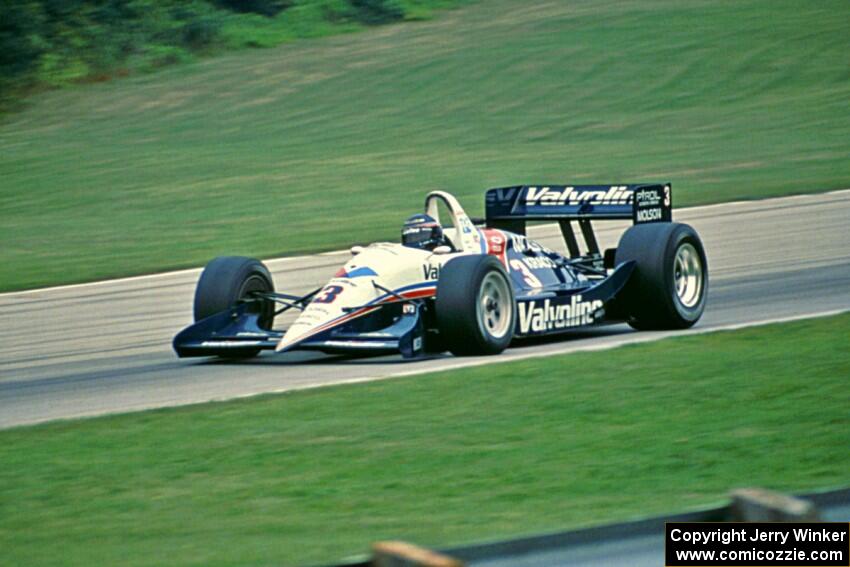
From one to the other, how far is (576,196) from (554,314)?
1699 millimetres

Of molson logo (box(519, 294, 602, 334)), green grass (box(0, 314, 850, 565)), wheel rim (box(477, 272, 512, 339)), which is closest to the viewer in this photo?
green grass (box(0, 314, 850, 565))

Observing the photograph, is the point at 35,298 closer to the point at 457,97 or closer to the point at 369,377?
the point at 369,377

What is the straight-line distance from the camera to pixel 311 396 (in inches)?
396

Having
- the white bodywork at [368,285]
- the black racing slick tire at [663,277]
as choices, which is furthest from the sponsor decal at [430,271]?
the black racing slick tire at [663,277]

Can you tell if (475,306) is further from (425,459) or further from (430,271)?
(425,459)

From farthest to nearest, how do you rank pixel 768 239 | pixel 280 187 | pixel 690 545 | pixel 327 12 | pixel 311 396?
1. pixel 327 12
2. pixel 280 187
3. pixel 768 239
4. pixel 311 396
5. pixel 690 545

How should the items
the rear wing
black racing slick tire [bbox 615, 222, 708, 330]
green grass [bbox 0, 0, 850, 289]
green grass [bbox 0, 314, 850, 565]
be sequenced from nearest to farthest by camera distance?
green grass [bbox 0, 314, 850, 565] < black racing slick tire [bbox 615, 222, 708, 330] < the rear wing < green grass [bbox 0, 0, 850, 289]

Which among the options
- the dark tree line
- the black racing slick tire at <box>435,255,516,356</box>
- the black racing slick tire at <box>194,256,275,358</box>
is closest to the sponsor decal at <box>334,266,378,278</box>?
the black racing slick tire at <box>435,255,516,356</box>

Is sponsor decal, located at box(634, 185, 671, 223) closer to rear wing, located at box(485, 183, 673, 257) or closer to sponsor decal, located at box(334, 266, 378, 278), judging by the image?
rear wing, located at box(485, 183, 673, 257)

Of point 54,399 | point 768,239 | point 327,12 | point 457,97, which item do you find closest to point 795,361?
point 54,399

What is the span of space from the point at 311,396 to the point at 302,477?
253cm

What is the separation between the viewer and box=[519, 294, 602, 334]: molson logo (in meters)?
12.0

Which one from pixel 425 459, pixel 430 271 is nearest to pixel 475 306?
pixel 430 271

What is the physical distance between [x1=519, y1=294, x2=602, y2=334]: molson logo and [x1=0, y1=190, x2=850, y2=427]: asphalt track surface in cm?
17
